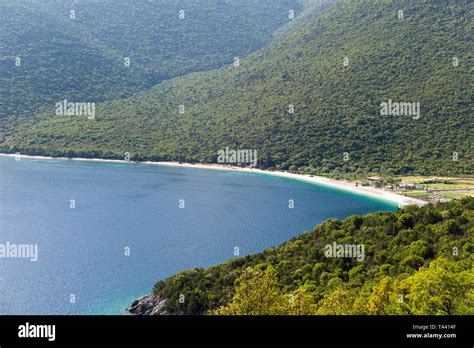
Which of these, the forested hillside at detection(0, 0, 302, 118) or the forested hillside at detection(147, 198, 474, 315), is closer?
the forested hillside at detection(147, 198, 474, 315)

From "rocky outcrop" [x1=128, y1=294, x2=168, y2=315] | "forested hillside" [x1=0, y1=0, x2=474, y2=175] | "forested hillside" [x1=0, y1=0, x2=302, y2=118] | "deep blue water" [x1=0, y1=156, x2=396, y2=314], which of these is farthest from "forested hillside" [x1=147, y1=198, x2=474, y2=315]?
"forested hillside" [x1=0, y1=0, x2=302, y2=118]

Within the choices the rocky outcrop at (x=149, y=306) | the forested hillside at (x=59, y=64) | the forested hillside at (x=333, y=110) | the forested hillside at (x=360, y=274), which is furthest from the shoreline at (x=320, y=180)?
the rocky outcrop at (x=149, y=306)

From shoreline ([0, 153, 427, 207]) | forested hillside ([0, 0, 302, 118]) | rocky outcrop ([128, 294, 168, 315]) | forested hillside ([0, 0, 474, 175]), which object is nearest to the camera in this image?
rocky outcrop ([128, 294, 168, 315])

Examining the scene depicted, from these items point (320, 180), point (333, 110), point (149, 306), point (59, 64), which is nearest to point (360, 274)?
point (149, 306)

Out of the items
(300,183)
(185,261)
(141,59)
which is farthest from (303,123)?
(141,59)

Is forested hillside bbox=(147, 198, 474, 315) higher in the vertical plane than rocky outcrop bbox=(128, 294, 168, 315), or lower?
higher

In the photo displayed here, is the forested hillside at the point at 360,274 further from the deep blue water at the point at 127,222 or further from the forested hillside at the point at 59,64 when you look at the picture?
the forested hillside at the point at 59,64

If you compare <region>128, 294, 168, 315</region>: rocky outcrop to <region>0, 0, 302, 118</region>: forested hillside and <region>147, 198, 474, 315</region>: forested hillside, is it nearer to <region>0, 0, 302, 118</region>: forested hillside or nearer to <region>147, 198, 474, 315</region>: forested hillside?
<region>147, 198, 474, 315</region>: forested hillside
